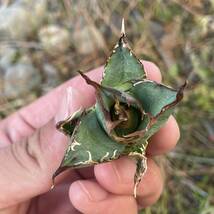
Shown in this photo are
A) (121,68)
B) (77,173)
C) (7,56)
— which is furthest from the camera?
(7,56)

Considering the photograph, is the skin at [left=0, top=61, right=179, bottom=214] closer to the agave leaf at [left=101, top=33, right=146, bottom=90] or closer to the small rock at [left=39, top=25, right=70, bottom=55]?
the agave leaf at [left=101, top=33, right=146, bottom=90]

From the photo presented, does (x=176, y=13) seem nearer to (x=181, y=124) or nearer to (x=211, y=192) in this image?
(x=181, y=124)

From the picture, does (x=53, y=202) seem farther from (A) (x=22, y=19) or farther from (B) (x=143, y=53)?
(A) (x=22, y=19)

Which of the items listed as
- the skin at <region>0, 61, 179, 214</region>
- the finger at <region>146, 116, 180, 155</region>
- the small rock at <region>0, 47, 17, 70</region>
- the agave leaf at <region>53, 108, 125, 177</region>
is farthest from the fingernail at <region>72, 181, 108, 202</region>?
the small rock at <region>0, 47, 17, 70</region>

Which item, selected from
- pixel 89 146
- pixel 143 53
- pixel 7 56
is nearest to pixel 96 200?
pixel 89 146

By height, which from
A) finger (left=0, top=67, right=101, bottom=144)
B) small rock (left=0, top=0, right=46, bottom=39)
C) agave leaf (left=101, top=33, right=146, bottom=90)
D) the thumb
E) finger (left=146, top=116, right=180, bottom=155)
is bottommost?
small rock (left=0, top=0, right=46, bottom=39)
